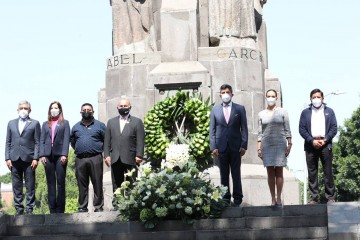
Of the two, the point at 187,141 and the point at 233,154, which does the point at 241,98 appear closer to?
the point at 187,141

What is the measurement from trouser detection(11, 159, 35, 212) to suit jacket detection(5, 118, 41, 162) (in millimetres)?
118

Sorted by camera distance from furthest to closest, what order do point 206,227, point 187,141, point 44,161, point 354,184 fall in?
point 354,184, point 187,141, point 44,161, point 206,227

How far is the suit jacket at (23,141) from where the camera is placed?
15953mm

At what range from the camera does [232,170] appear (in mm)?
15312

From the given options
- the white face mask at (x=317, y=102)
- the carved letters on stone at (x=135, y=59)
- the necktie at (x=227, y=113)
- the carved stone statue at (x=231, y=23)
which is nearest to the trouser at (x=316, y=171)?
the white face mask at (x=317, y=102)

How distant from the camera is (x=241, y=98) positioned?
63.4ft

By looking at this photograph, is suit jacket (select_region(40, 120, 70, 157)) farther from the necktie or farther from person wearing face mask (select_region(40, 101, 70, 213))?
the necktie

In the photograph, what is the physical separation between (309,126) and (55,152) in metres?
4.18

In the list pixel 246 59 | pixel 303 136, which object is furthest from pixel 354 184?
pixel 303 136

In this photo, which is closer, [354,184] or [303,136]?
[303,136]

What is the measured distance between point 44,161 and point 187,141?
11.6 feet

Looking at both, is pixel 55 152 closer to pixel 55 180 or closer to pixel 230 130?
pixel 55 180

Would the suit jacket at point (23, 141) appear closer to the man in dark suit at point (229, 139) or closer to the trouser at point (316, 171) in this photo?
the man in dark suit at point (229, 139)

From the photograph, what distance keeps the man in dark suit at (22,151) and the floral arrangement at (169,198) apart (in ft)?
5.67
